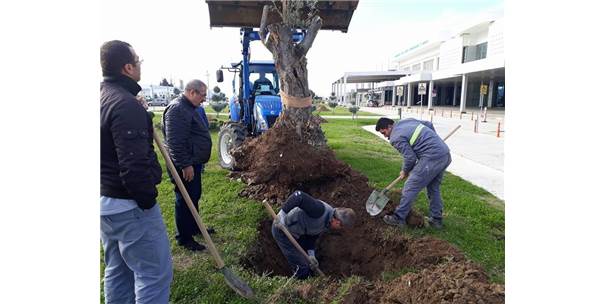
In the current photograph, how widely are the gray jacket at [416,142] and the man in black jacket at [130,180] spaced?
3.08 metres

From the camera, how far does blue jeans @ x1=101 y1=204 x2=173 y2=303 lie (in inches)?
80.0

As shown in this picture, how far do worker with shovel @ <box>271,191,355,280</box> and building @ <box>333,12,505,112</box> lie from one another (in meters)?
14.7

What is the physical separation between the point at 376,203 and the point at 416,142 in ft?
3.09

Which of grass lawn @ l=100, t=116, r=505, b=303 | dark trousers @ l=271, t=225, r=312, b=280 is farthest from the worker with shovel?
grass lawn @ l=100, t=116, r=505, b=303

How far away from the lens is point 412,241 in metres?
3.88

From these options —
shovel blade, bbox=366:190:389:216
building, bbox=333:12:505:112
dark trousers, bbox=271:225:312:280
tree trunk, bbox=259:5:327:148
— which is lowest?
dark trousers, bbox=271:225:312:280

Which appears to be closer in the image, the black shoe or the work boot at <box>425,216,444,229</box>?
the black shoe

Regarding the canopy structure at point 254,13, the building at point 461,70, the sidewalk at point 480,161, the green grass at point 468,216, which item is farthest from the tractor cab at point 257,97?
the building at point 461,70

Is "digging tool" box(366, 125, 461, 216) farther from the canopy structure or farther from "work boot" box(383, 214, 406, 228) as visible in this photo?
the canopy structure

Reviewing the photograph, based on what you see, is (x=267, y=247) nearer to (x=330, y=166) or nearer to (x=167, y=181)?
(x=330, y=166)

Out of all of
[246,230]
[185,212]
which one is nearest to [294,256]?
[246,230]

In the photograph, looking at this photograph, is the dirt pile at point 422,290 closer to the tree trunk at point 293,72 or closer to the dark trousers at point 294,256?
the dark trousers at point 294,256

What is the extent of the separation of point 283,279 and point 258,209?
1.77 meters

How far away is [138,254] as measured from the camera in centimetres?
208
